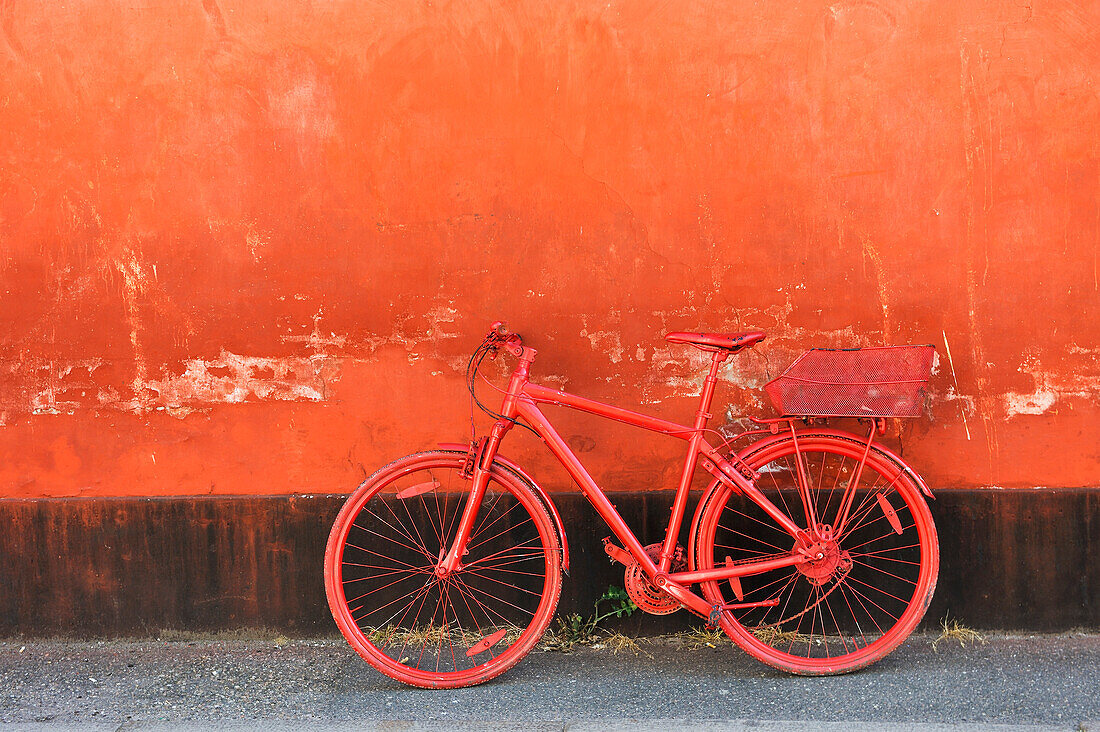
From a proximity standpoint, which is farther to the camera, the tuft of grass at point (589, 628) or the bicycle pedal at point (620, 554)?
the tuft of grass at point (589, 628)

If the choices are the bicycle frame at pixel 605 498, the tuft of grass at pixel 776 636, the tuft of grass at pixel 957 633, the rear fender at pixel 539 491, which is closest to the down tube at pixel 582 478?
the bicycle frame at pixel 605 498

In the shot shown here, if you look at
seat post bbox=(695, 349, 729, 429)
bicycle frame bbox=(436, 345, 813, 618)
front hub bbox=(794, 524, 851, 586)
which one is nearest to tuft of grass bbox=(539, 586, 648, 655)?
bicycle frame bbox=(436, 345, 813, 618)

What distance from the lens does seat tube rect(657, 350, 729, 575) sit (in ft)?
11.2

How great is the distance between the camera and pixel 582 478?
3432 millimetres

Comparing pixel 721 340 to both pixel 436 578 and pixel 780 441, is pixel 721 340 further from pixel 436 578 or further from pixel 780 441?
pixel 436 578

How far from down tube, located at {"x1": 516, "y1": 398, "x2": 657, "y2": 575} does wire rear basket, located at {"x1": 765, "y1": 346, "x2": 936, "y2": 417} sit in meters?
0.81

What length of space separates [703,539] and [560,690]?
2.66 feet

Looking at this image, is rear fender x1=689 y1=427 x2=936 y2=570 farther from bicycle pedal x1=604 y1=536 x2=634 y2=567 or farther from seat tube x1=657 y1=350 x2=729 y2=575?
bicycle pedal x1=604 y1=536 x2=634 y2=567

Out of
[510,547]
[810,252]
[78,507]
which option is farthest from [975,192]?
[78,507]

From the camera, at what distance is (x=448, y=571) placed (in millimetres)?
3361

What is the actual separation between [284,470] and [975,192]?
128 inches

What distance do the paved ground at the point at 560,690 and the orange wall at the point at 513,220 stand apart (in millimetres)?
718

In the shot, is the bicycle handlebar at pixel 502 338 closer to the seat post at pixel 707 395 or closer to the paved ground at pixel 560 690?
the seat post at pixel 707 395

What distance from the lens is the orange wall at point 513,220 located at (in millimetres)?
3723
